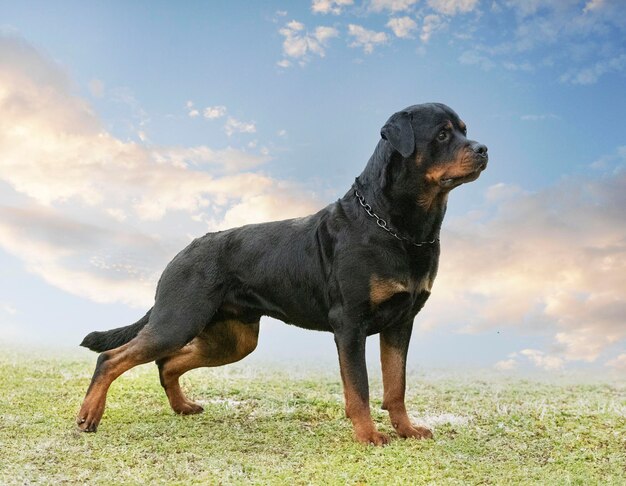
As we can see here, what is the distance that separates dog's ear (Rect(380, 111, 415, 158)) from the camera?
186 inches

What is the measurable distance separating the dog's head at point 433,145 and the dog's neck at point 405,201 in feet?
0.15

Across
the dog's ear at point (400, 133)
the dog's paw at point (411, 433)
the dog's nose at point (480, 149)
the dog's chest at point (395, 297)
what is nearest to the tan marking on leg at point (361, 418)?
the dog's paw at point (411, 433)

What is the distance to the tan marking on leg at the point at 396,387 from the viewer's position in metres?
5.13

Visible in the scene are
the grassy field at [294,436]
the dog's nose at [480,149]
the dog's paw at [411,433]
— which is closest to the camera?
the grassy field at [294,436]

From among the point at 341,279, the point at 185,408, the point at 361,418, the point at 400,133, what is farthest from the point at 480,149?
the point at 185,408

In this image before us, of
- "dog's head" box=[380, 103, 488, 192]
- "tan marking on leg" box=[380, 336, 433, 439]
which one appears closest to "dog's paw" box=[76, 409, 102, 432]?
"tan marking on leg" box=[380, 336, 433, 439]

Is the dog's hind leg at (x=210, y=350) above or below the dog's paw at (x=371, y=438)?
above

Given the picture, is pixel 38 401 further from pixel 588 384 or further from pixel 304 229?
pixel 588 384

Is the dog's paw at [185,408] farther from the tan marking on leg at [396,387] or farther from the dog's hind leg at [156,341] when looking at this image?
the tan marking on leg at [396,387]

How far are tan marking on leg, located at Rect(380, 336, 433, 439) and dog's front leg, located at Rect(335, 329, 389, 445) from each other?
0.37 meters

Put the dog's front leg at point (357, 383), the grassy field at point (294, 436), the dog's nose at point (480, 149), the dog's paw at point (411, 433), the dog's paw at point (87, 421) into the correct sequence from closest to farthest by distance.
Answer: the grassy field at point (294, 436) → the dog's nose at point (480, 149) → the dog's front leg at point (357, 383) → the dog's paw at point (411, 433) → the dog's paw at point (87, 421)

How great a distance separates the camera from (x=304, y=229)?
17.6 ft

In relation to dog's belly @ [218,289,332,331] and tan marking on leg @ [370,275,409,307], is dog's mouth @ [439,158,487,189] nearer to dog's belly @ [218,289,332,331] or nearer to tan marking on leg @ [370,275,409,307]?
tan marking on leg @ [370,275,409,307]

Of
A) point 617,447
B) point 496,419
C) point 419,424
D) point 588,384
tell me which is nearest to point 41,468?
point 419,424
